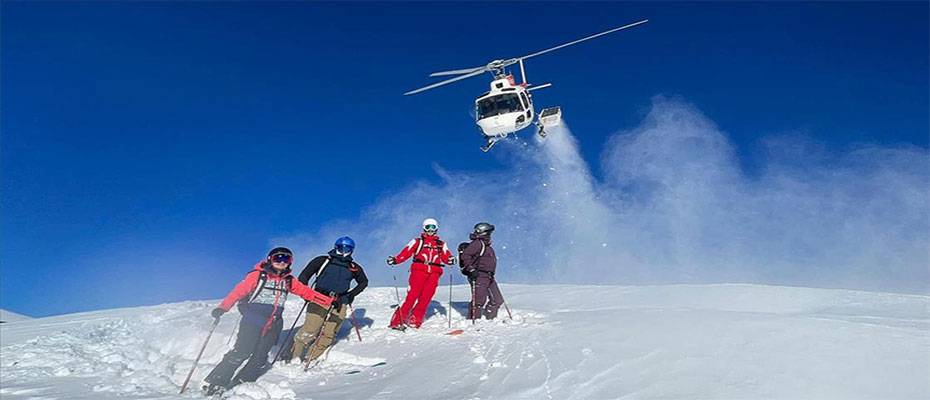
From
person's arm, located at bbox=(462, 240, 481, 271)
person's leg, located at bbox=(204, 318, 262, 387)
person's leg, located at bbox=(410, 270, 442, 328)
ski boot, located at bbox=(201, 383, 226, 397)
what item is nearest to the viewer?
ski boot, located at bbox=(201, 383, 226, 397)

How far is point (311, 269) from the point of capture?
852 cm

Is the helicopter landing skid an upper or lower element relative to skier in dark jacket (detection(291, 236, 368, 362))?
upper

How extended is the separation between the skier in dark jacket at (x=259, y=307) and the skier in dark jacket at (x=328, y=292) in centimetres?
57

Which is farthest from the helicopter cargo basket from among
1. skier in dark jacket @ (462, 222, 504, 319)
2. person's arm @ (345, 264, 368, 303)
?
person's arm @ (345, 264, 368, 303)

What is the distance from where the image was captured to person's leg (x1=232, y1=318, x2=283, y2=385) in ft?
22.4

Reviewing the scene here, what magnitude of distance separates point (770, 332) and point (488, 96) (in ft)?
42.8

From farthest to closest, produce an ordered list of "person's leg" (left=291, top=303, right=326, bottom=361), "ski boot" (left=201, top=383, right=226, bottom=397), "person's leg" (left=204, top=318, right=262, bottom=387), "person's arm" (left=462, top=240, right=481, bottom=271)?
1. "person's arm" (left=462, top=240, right=481, bottom=271)
2. "person's leg" (left=291, top=303, right=326, bottom=361)
3. "person's leg" (left=204, top=318, right=262, bottom=387)
4. "ski boot" (left=201, top=383, right=226, bottom=397)

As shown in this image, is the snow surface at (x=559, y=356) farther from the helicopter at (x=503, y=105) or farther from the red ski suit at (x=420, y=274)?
the helicopter at (x=503, y=105)

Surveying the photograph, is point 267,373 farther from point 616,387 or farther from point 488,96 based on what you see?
point 488,96

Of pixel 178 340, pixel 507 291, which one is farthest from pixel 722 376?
pixel 507 291

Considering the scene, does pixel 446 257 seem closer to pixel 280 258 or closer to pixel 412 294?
pixel 412 294

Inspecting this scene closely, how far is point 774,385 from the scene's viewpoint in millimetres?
4863

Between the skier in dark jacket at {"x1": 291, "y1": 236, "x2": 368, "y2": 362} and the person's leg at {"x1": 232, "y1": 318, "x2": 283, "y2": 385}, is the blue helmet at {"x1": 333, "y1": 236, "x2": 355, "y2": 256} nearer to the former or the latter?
the skier in dark jacket at {"x1": 291, "y1": 236, "x2": 368, "y2": 362}

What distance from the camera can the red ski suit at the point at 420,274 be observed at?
9.88 meters
